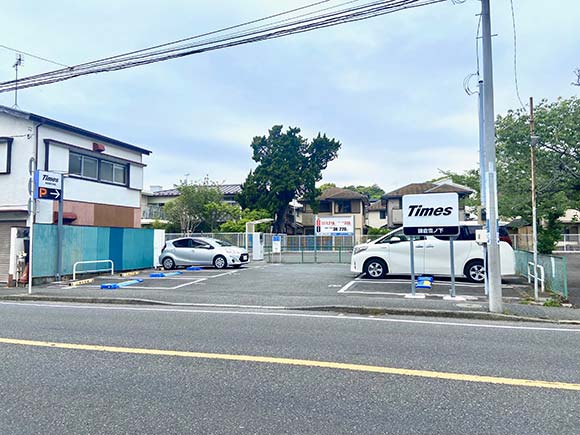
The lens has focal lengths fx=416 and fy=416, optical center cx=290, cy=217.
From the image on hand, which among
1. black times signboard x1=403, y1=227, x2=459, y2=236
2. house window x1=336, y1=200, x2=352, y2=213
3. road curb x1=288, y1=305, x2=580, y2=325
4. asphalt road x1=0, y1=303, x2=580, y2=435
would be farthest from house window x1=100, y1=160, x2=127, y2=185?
house window x1=336, y1=200, x2=352, y2=213

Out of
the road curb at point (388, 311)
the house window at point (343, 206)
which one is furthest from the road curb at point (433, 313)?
the house window at point (343, 206)

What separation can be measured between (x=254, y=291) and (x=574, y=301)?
7701 millimetres

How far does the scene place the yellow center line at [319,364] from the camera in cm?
421

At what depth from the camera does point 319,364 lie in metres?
4.77

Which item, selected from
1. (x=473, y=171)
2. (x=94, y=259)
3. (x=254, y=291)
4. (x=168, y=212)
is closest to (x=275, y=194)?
(x=168, y=212)

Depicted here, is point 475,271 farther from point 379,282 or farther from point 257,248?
point 257,248

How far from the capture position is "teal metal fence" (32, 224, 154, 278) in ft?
43.4

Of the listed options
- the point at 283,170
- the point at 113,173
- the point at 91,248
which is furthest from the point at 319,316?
the point at 283,170

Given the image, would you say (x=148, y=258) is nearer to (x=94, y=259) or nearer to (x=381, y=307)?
(x=94, y=259)

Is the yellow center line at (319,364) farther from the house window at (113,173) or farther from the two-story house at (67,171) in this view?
the house window at (113,173)

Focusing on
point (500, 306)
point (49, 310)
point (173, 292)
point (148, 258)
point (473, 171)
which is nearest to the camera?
point (500, 306)

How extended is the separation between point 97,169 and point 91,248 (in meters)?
4.67

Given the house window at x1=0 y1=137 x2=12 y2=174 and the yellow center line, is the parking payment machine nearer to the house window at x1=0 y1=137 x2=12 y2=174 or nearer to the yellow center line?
the house window at x1=0 y1=137 x2=12 y2=174

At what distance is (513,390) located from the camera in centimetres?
402
